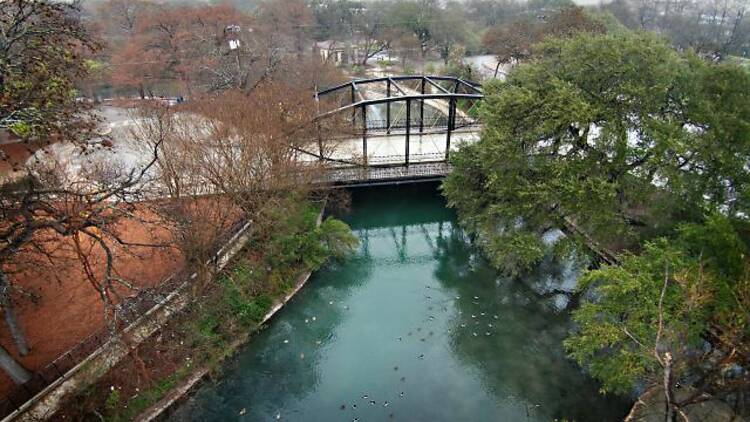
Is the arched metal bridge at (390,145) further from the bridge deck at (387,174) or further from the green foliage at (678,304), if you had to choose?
the green foliage at (678,304)

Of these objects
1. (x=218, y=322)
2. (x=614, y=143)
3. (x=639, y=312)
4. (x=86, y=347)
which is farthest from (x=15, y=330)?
(x=614, y=143)

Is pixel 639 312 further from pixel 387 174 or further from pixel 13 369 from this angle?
pixel 13 369

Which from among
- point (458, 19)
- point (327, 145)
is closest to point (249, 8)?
point (458, 19)

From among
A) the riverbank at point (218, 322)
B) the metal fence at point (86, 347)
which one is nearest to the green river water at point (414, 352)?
the riverbank at point (218, 322)

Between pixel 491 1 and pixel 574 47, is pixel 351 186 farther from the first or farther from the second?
pixel 491 1

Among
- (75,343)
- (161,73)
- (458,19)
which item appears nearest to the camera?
(75,343)
